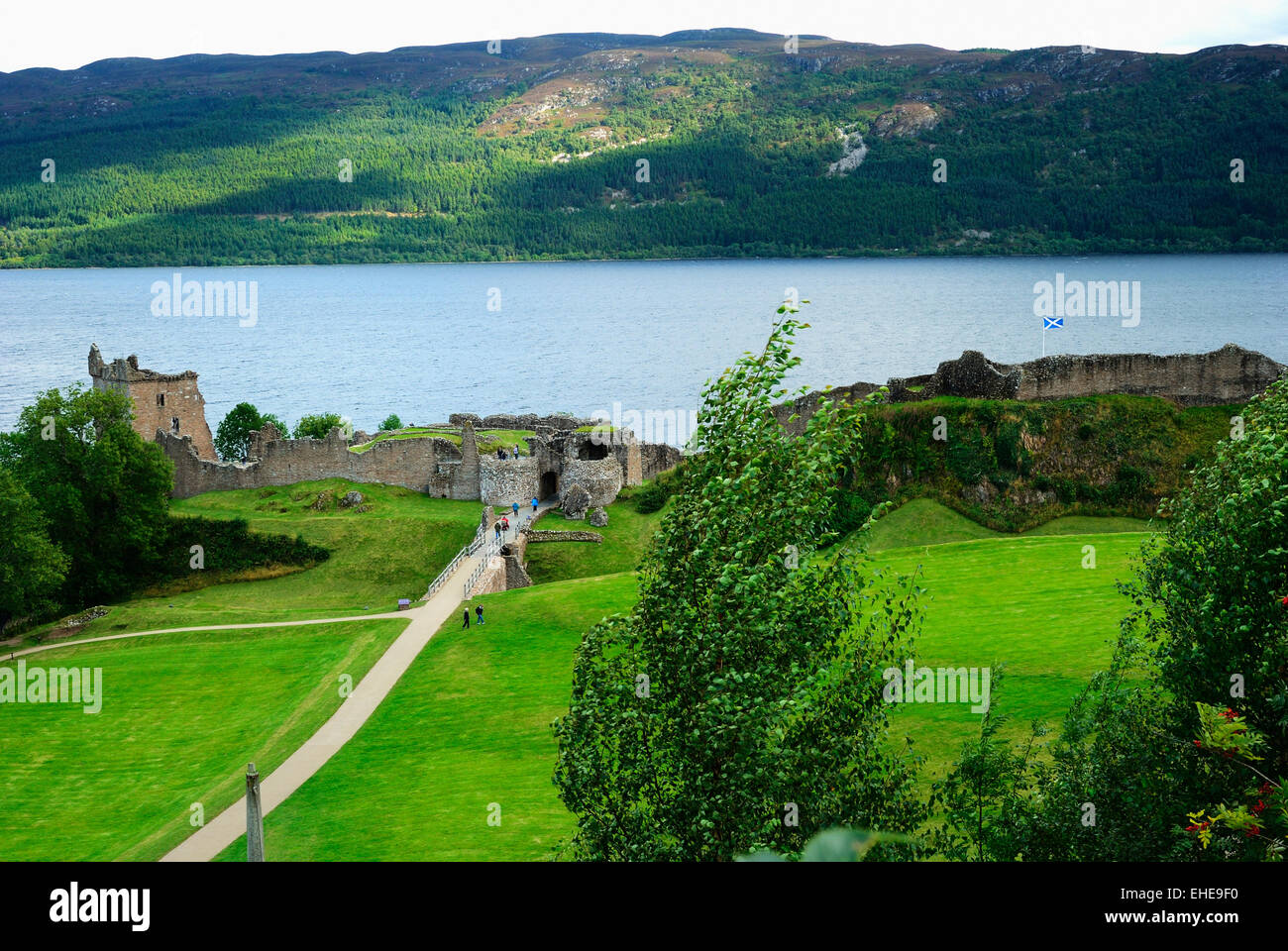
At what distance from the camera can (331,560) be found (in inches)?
2405

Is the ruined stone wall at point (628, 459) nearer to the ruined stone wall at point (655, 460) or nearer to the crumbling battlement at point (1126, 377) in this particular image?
the ruined stone wall at point (655, 460)

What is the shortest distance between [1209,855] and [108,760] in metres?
32.0

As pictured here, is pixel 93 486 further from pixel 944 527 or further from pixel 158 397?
pixel 944 527

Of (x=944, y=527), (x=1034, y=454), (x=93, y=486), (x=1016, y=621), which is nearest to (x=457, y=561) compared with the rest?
(x=944, y=527)

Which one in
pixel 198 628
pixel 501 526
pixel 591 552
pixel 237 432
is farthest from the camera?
pixel 237 432

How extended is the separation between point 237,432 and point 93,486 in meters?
26.8

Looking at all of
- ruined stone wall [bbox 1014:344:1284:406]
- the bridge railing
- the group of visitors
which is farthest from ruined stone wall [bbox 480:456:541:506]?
ruined stone wall [bbox 1014:344:1284:406]

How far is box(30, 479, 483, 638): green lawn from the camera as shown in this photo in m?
53.7

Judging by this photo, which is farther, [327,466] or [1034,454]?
[327,466]

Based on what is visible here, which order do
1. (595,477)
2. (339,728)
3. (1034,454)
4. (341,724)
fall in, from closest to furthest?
(339,728)
(341,724)
(1034,454)
(595,477)

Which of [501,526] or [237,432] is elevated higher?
[237,432]

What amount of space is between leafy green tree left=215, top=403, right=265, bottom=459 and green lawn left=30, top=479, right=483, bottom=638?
20.9 m

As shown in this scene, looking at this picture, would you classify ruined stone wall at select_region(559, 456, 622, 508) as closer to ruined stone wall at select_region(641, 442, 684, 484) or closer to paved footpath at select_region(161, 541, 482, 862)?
ruined stone wall at select_region(641, 442, 684, 484)

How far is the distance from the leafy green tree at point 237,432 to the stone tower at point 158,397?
11.4 metres
